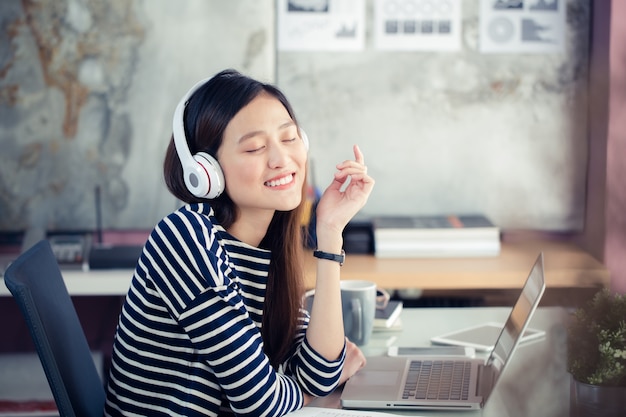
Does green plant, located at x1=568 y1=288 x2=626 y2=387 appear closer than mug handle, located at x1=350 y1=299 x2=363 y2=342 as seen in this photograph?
Yes

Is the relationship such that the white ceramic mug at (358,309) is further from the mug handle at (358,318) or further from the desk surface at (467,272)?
the desk surface at (467,272)

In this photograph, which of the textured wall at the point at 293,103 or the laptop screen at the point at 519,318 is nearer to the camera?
the laptop screen at the point at 519,318

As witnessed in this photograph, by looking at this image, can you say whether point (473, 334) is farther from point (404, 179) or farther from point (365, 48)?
point (365, 48)

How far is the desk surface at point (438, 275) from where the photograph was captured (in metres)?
2.29

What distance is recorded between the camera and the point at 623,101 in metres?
2.51

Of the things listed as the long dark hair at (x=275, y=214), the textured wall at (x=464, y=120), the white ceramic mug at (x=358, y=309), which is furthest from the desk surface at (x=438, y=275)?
the long dark hair at (x=275, y=214)

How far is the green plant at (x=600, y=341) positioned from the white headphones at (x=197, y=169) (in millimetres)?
606

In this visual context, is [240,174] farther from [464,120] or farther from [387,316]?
[464,120]

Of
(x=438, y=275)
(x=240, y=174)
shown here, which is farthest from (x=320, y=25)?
(x=240, y=174)

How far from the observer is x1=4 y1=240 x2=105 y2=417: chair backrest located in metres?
1.07

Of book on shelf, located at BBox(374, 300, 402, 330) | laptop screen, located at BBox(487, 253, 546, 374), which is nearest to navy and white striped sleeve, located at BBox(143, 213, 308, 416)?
laptop screen, located at BBox(487, 253, 546, 374)

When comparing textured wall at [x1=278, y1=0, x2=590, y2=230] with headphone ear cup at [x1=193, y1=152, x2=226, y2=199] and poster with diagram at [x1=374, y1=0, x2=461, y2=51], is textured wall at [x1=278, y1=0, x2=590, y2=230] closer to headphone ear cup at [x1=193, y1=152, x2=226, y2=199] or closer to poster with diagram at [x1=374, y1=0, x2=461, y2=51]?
poster with diagram at [x1=374, y1=0, x2=461, y2=51]

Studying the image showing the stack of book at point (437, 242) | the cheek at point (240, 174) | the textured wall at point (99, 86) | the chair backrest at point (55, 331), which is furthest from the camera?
the textured wall at point (99, 86)

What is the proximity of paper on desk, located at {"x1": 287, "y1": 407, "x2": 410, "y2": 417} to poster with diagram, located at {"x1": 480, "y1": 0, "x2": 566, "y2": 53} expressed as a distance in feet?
6.10
